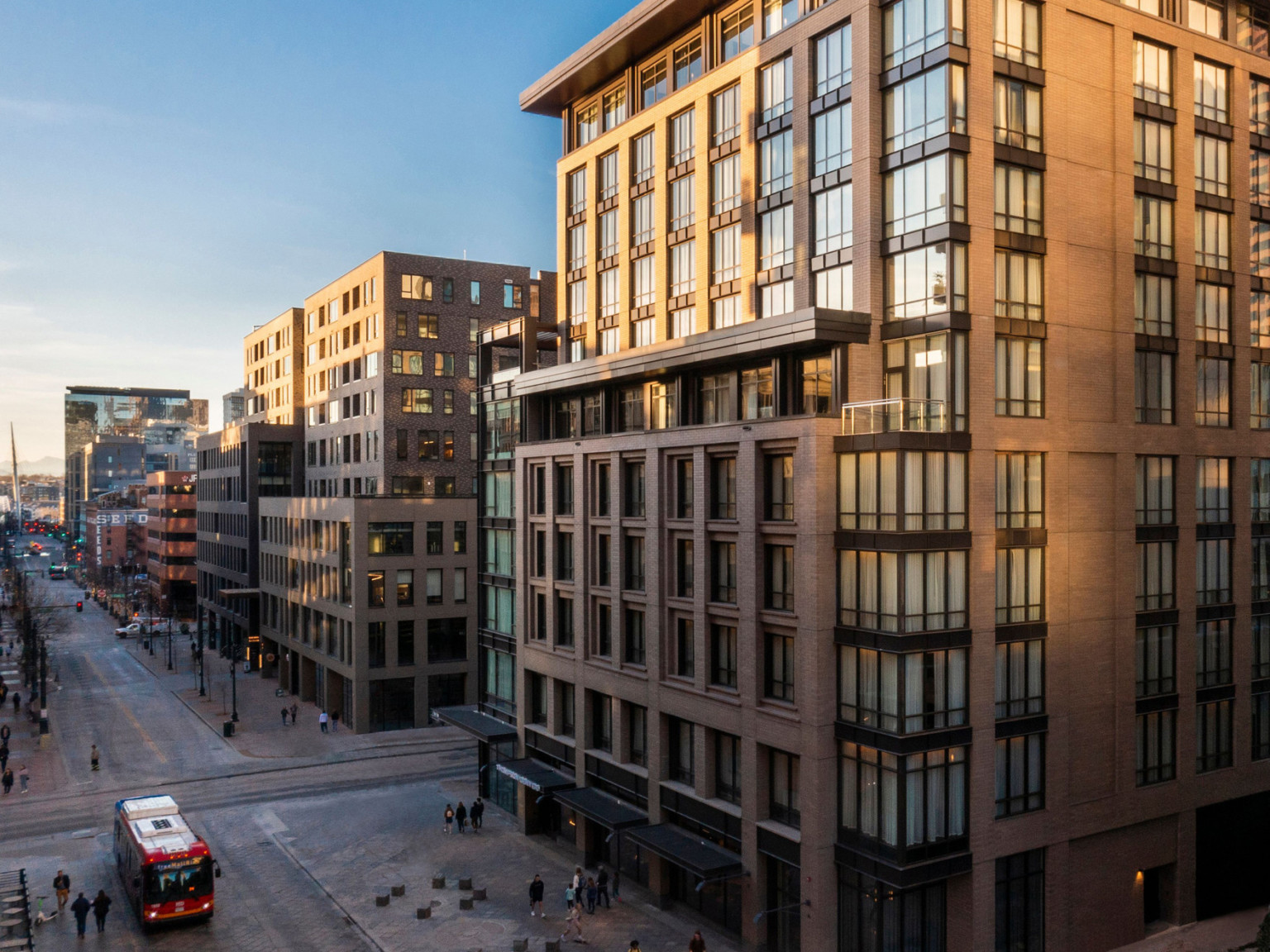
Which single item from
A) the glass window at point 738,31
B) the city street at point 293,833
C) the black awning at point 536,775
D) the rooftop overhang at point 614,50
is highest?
the rooftop overhang at point 614,50

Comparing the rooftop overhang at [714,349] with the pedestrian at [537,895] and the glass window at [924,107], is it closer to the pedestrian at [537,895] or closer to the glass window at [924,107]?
the glass window at [924,107]

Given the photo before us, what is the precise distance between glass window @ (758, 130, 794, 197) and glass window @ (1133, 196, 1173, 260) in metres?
11.8

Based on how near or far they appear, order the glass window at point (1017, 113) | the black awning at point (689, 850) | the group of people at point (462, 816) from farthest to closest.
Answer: the group of people at point (462, 816)
the black awning at point (689, 850)
the glass window at point (1017, 113)

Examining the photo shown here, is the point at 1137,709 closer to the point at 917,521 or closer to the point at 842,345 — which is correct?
the point at 917,521

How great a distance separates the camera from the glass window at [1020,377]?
101ft

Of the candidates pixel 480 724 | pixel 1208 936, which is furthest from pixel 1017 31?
pixel 480 724

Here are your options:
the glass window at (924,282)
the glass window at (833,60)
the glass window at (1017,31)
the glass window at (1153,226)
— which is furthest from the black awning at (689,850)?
the glass window at (1017,31)

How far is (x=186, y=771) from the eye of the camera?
55.3m

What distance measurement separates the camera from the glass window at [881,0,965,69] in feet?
96.8

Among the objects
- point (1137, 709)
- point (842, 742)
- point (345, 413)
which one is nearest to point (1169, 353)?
point (1137, 709)

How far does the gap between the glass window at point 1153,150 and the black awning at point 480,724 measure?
114 feet

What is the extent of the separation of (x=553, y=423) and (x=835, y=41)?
70.3ft

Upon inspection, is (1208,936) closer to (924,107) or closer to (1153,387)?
(1153,387)

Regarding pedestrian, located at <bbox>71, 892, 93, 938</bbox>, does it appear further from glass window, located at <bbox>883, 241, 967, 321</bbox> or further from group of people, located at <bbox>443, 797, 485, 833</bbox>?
glass window, located at <bbox>883, 241, 967, 321</bbox>
